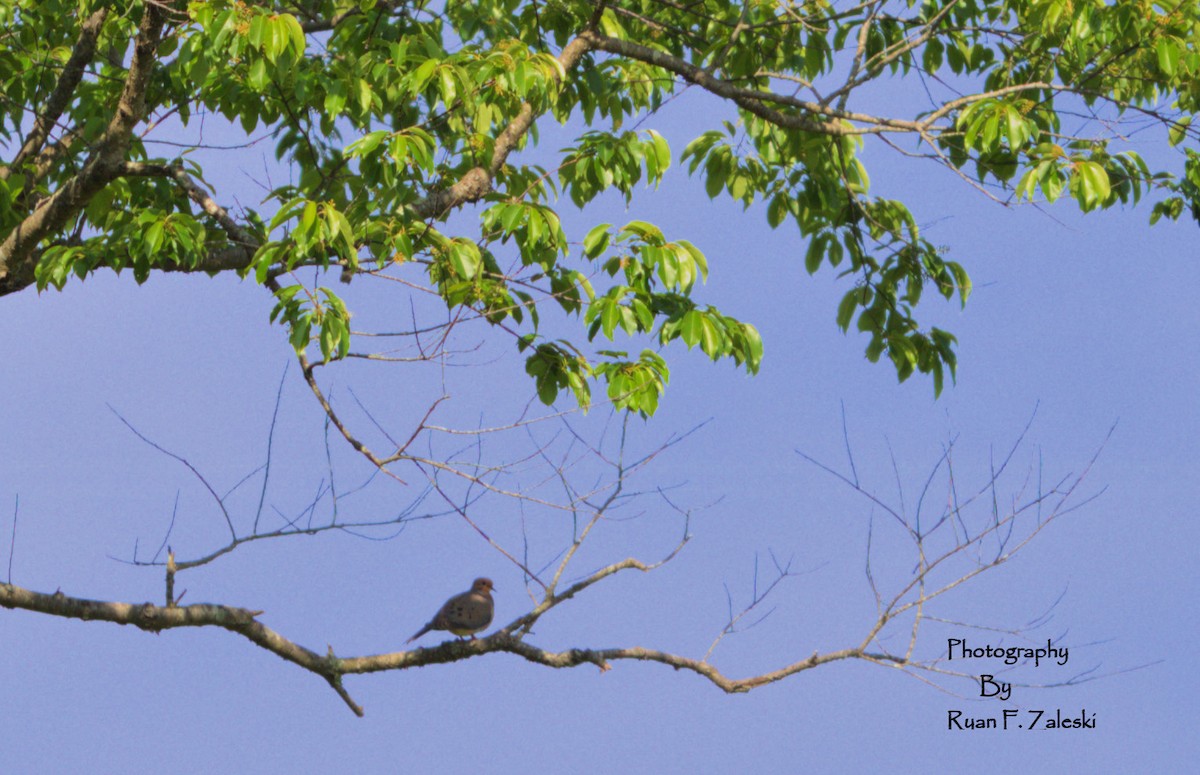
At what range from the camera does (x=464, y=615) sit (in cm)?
696

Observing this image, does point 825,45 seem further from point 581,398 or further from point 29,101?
point 29,101

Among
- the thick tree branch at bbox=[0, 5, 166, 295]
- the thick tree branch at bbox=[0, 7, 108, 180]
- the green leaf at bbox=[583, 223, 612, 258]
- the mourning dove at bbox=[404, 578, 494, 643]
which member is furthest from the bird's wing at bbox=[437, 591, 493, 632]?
the thick tree branch at bbox=[0, 7, 108, 180]

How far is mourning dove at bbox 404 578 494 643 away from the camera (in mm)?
6969

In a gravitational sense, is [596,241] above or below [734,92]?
below

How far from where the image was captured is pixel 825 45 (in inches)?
306

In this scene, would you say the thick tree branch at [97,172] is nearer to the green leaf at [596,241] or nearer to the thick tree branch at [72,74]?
the thick tree branch at [72,74]

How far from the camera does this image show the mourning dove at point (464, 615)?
6.97m

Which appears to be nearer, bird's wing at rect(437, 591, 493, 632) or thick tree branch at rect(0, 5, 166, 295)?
thick tree branch at rect(0, 5, 166, 295)

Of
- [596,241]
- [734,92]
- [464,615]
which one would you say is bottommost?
[464,615]

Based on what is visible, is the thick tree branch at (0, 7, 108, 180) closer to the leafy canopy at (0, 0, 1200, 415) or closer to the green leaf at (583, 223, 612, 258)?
the leafy canopy at (0, 0, 1200, 415)

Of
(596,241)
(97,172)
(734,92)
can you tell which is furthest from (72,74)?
(734,92)

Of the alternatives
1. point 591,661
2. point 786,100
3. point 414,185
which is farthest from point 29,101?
point 591,661

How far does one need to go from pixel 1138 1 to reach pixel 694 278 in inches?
135

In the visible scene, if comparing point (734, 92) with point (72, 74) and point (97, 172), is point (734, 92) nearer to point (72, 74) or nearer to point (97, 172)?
point (97, 172)
